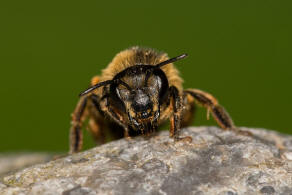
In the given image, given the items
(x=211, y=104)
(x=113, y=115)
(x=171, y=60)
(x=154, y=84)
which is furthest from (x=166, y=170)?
(x=211, y=104)

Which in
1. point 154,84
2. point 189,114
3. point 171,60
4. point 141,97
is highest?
point 171,60

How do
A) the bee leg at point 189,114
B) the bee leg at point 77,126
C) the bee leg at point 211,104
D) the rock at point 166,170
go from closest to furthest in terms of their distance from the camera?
the rock at point 166,170 < the bee leg at point 211,104 < the bee leg at point 77,126 < the bee leg at point 189,114

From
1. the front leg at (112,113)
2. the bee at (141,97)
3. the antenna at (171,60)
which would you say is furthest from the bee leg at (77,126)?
the antenna at (171,60)

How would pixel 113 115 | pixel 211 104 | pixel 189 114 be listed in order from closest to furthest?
1. pixel 113 115
2. pixel 211 104
3. pixel 189 114

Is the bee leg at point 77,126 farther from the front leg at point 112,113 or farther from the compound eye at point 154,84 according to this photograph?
the compound eye at point 154,84

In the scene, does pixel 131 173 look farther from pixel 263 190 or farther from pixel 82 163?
Answer: pixel 263 190

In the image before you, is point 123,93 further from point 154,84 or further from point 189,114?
point 189,114

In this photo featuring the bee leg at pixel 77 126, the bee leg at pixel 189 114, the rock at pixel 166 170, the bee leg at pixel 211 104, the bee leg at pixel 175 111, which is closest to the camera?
the rock at pixel 166 170
